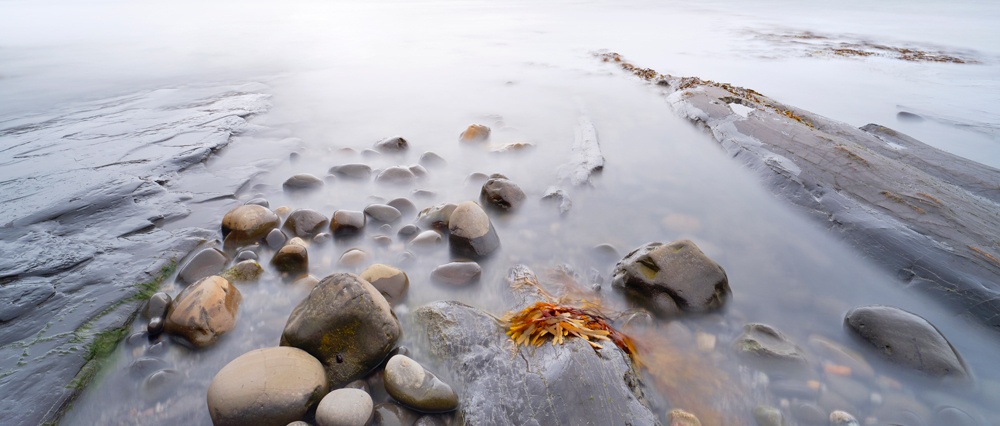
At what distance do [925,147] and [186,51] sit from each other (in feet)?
61.6

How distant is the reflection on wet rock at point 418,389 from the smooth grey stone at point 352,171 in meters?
2.85

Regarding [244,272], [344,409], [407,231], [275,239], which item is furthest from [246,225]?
[344,409]

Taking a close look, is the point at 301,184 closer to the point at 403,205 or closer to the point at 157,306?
the point at 403,205

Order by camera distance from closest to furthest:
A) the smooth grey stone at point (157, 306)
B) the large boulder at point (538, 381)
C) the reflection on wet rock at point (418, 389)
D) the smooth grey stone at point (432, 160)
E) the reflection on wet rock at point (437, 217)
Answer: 1. the large boulder at point (538, 381)
2. the reflection on wet rock at point (418, 389)
3. the smooth grey stone at point (157, 306)
4. the reflection on wet rock at point (437, 217)
5. the smooth grey stone at point (432, 160)

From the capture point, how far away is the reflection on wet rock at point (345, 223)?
10.7 ft

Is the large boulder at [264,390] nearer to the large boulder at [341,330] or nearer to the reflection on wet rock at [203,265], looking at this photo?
the large boulder at [341,330]

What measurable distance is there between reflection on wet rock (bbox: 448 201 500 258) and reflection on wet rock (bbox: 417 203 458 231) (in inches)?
8.1

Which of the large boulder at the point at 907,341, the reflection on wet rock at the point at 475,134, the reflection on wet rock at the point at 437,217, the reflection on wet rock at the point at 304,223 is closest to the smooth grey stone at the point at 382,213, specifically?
the reflection on wet rock at the point at 437,217

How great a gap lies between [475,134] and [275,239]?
3.19 m

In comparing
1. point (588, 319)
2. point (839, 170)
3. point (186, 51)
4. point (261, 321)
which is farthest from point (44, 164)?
point (186, 51)

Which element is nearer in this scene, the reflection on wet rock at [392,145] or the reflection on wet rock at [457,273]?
the reflection on wet rock at [457,273]

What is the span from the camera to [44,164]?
4.33m

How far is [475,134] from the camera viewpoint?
18.5ft

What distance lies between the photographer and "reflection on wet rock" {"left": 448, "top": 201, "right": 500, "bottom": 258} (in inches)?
121
